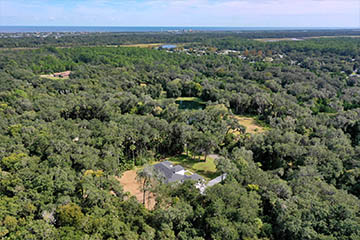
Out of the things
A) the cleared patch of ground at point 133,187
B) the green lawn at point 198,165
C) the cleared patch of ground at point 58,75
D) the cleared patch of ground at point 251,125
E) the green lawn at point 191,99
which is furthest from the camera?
the cleared patch of ground at point 58,75

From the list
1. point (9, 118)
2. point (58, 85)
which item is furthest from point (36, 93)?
point (9, 118)

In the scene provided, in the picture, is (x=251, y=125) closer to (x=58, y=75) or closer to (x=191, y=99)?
(x=191, y=99)

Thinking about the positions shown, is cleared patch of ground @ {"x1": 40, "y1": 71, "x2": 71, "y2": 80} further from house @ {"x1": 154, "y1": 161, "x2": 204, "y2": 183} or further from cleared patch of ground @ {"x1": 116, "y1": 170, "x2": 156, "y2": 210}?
Answer: house @ {"x1": 154, "y1": 161, "x2": 204, "y2": 183}

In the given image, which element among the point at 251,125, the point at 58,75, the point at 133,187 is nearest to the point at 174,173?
the point at 133,187

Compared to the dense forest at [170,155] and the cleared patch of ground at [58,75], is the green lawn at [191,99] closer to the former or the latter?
the dense forest at [170,155]

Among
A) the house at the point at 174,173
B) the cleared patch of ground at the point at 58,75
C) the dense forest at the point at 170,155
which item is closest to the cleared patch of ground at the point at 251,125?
the dense forest at the point at 170,155

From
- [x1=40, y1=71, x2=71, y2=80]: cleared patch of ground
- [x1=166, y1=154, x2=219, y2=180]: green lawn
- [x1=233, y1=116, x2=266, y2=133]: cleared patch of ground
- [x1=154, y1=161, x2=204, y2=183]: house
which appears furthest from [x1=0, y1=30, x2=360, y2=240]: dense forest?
[x1=40, y1=71, x2=71, y2=80]: cleared patch of ground
